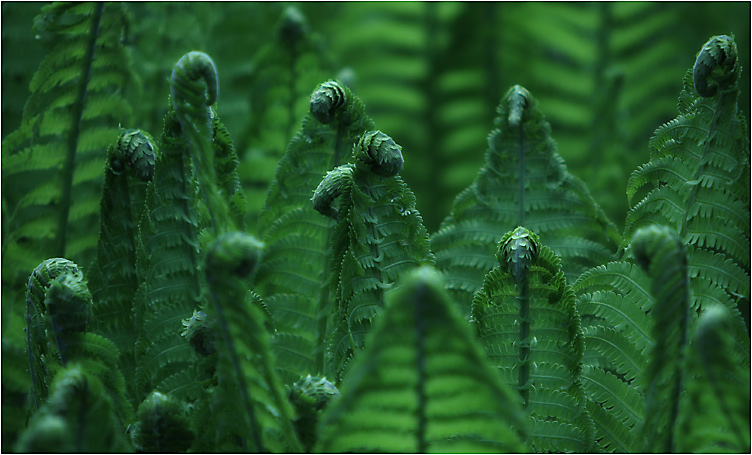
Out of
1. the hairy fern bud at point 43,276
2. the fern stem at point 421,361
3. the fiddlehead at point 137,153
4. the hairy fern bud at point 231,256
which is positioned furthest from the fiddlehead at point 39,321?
the fern stem at point 421,361

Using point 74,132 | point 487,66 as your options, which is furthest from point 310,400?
point 487,66

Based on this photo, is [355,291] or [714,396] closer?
[714,396]

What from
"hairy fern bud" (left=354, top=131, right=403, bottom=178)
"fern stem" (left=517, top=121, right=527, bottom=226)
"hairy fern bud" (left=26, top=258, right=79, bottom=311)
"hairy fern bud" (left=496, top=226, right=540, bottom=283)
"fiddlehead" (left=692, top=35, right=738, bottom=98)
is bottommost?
"hairy fern bud" (left=26, top=258, right=79, bottom=311)

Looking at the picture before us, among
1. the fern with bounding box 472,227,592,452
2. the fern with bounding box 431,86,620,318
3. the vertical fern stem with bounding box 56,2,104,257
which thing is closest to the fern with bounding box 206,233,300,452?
the fern with bounding box 472,227,592,452

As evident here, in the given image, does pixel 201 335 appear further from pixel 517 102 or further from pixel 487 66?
pixel 487 66

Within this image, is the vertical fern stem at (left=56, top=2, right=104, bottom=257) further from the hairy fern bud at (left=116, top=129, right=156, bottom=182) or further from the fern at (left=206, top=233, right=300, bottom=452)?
the fern at (left=206, top=233, right=300, bottom=452)

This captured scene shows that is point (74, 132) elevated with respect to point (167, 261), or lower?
elevated
